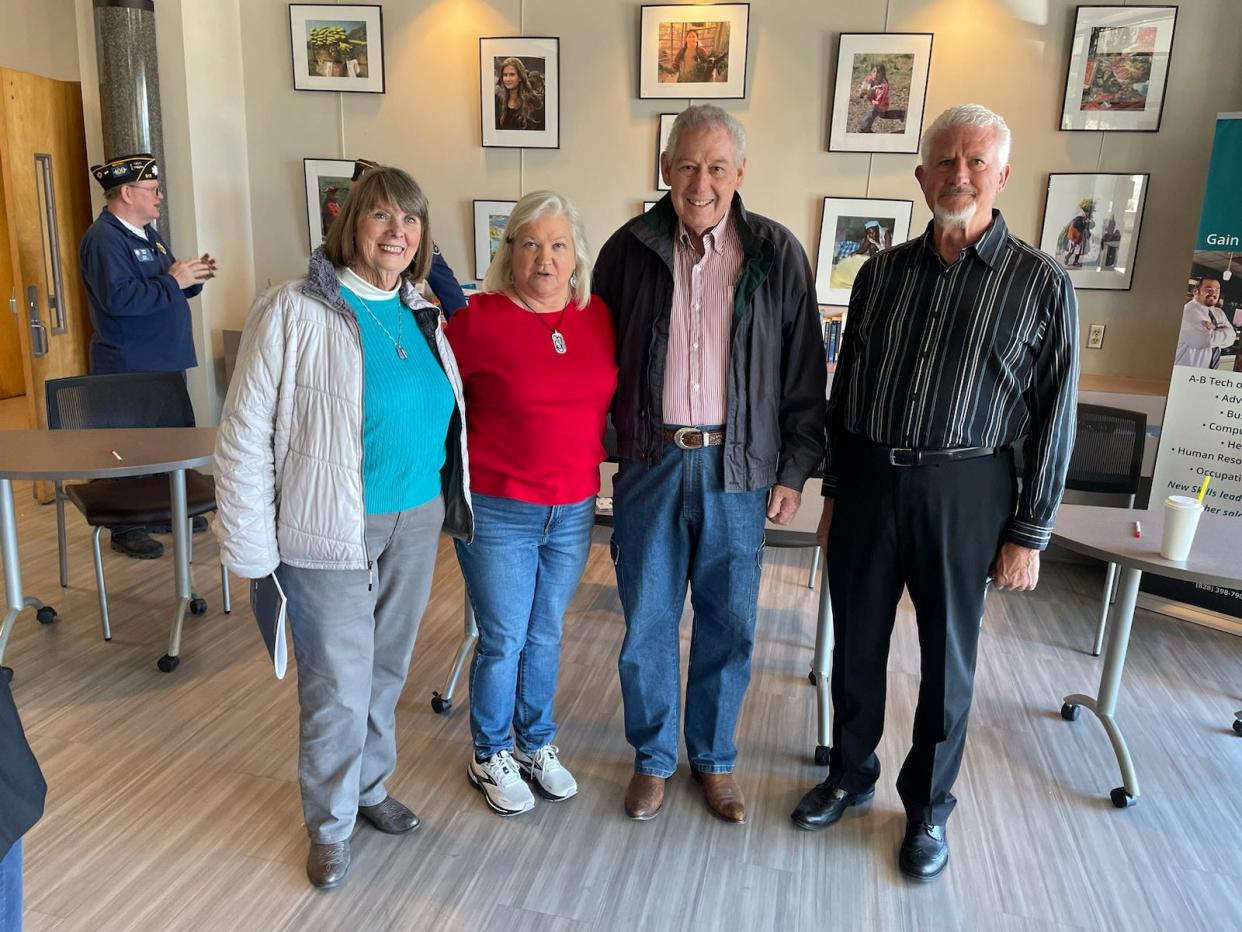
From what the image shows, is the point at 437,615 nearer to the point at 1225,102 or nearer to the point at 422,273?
the point at 422,273

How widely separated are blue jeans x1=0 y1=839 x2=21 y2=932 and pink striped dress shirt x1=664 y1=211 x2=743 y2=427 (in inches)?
55.1

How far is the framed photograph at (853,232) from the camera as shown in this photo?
4.40 meters

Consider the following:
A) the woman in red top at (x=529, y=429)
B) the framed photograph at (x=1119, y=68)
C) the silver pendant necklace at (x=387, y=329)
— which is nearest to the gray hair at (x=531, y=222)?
the woman in red top at (x=529, y=429)

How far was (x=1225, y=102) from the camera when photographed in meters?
3.96

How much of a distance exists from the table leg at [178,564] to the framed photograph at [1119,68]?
4076 millimetres

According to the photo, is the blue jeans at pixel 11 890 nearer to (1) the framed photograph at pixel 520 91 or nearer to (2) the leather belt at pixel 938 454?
(2) the leather belt at pixel 938 454

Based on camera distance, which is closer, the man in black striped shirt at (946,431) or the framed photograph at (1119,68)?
the man in black striped shirt at (946,431)

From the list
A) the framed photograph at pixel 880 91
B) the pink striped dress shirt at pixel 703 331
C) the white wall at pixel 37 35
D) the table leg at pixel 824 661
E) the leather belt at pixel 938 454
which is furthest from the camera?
the white wall at pixel 37 35

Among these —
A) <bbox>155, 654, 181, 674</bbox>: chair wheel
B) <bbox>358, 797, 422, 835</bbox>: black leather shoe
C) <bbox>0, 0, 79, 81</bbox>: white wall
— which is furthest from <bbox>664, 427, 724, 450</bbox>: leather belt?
<bbox>0, 0, 79, 81</bbox>: white wall

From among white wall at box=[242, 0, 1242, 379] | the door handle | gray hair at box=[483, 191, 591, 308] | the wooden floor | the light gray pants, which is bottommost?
the wooden floor

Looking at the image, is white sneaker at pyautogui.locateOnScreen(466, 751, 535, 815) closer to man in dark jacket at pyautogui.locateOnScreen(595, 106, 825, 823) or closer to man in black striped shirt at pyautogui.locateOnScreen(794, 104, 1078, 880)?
man in dark jacket at pyautogui.locateOnScreen(595, 106, 825, 823)

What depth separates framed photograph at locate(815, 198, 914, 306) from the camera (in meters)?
4.40

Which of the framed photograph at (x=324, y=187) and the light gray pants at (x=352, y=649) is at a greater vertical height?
the framed photograph at (x=324, y=187)

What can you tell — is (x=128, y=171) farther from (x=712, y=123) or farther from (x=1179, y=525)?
(x=1179, y=525)
